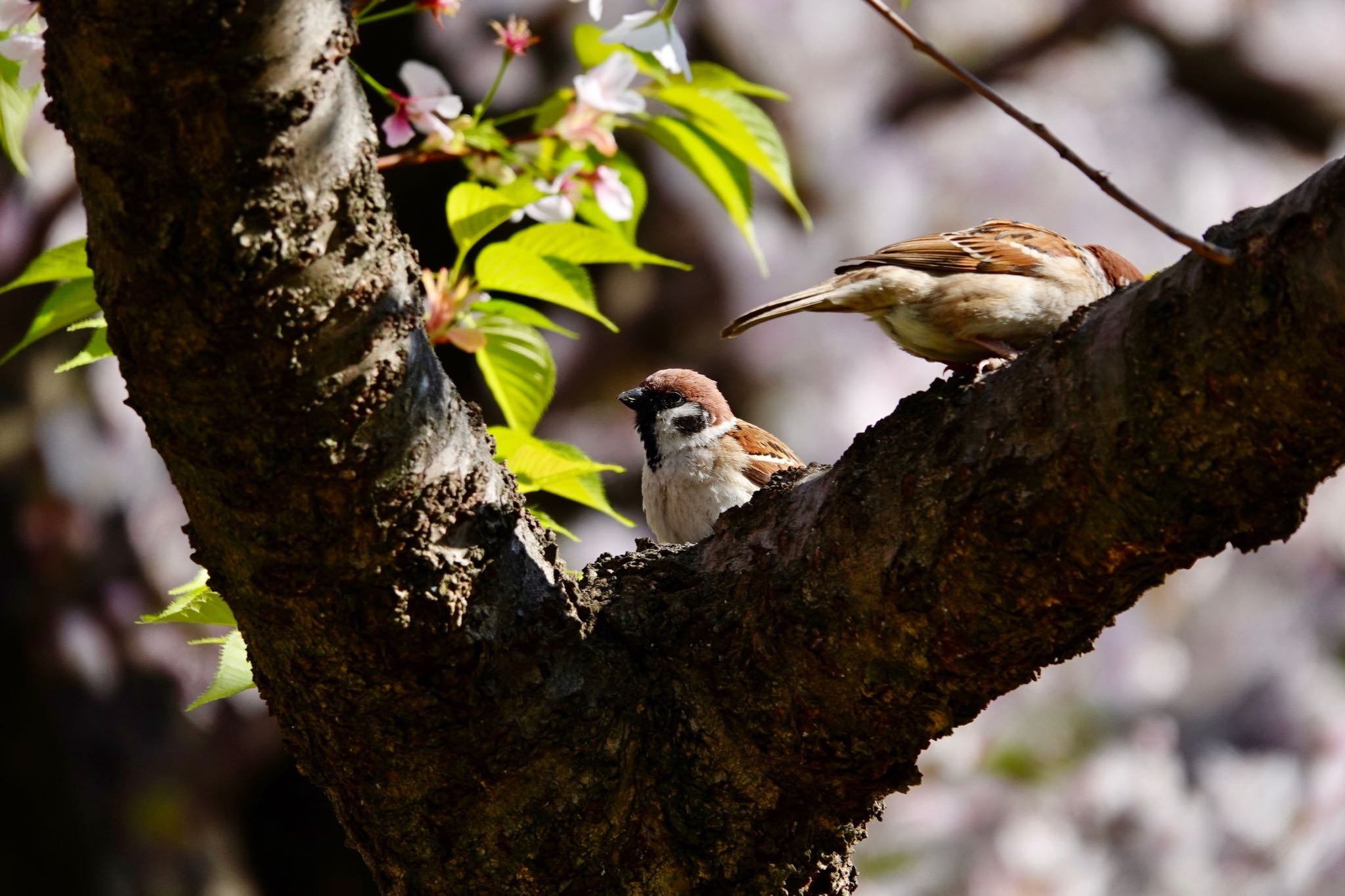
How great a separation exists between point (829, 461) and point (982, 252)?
240 cm

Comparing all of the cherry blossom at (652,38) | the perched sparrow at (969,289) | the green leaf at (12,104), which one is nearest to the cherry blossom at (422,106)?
the cherry blossom at (652,38)

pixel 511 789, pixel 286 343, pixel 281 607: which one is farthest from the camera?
pixel 511 789

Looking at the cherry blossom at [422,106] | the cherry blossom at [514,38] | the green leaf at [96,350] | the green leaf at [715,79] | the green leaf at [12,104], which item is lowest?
the green leaf at [96,350]

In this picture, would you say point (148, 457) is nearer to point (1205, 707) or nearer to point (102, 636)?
point (102, 636)

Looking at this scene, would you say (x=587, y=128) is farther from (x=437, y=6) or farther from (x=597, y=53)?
(x=437, y=6)

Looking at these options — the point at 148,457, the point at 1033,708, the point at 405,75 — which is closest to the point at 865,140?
the point at 1033,708

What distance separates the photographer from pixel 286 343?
1.09m

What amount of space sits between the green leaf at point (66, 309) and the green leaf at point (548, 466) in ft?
1.48

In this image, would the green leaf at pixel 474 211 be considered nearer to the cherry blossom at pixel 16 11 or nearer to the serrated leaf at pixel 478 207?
the serrated leaf at pixel 478 207

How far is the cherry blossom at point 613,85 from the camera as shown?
1.53 meters

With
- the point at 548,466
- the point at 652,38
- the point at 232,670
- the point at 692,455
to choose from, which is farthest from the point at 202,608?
the point at 692,455

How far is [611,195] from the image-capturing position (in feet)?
5.29

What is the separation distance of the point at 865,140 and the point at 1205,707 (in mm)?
2269

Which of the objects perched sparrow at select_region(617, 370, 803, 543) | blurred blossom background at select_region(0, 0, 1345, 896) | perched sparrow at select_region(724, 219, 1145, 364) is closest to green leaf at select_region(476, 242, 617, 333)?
perched sparrow at select_region(724, 219, 1145, 364)
